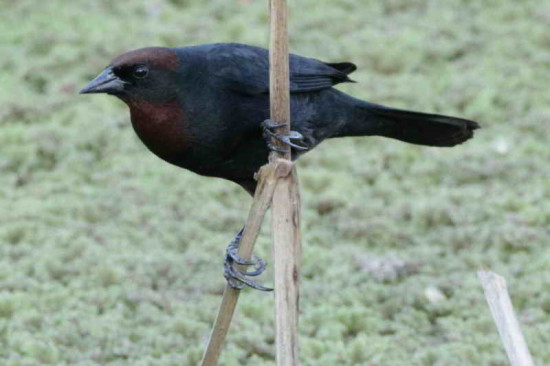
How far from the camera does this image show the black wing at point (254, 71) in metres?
3.46

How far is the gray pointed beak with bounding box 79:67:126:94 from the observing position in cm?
306

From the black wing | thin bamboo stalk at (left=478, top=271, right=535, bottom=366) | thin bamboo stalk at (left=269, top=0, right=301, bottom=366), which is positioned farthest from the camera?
the black wing

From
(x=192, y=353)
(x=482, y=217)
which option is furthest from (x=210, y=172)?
(x=482, y=217)

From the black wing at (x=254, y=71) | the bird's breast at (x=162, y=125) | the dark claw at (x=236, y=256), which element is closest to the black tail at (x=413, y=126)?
the black wing at (x=254, y=71)

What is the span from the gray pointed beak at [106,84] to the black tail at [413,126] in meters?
1.19

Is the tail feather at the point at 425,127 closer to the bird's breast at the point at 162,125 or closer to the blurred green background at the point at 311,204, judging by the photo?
the blurred green background at the point at 311,204

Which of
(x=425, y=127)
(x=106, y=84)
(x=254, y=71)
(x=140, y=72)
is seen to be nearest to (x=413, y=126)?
(x=425, y=127)

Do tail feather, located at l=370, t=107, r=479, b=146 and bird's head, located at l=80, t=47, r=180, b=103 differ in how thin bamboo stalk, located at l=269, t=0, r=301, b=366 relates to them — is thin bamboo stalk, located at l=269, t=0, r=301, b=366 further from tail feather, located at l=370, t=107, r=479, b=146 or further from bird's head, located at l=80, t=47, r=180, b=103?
tail feather, located at l=370, t=107, r=479, b=146

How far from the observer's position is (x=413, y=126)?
3955 millimetres

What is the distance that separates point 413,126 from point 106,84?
4.62ft

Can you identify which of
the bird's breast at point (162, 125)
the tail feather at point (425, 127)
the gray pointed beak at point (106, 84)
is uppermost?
the tail feather at point (425, 127)

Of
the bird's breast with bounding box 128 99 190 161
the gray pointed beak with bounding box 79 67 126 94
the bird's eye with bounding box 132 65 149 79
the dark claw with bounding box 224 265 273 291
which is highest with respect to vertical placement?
the bird's eye with bounding box 132 65 149 79

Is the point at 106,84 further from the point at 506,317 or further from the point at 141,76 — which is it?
the point at 506,317

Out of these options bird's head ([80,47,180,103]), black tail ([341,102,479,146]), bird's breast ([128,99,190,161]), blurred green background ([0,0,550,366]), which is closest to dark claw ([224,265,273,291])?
bird's breast ([128,99,190,161])
